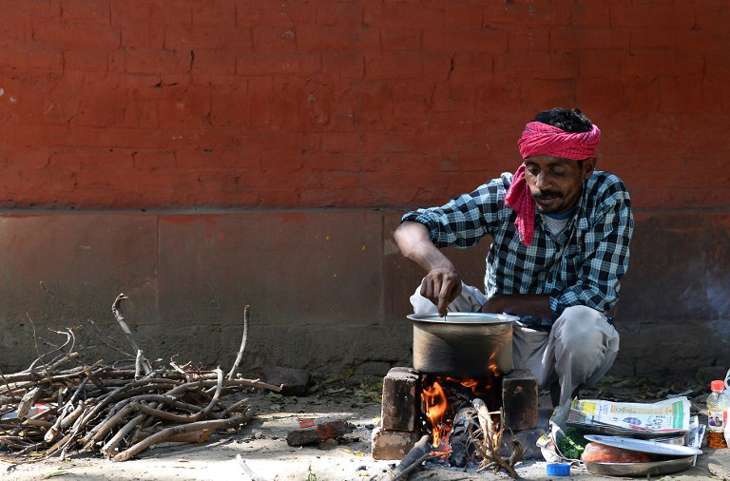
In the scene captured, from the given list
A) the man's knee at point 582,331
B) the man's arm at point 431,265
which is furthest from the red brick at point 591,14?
the man's knee at point 582,331

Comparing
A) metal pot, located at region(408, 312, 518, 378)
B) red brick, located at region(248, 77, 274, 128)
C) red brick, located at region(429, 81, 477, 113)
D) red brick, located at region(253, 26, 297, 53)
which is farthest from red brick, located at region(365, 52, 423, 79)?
metal pot, located at region(408, 312, 518, 378)

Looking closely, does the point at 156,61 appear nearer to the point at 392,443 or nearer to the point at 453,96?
the point at 453,96

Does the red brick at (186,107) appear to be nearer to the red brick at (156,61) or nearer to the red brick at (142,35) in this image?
the red brick at (156,61)

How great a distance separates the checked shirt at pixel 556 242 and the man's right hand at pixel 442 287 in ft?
1.79

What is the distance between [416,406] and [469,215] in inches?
39.2

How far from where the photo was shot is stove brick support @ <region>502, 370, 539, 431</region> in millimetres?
4176

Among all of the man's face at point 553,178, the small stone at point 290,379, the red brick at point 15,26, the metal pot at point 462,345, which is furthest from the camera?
the red brick at point 15,26

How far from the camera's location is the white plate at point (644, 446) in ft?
13.6

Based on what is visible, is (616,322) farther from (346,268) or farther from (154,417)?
(154,417)

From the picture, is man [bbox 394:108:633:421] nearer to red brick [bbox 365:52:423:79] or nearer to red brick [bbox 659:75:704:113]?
red brick [bbox 365:52:423:79]

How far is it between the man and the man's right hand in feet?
0.33

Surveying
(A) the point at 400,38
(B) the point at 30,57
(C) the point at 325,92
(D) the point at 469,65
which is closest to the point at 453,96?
(D) the point at 469,65

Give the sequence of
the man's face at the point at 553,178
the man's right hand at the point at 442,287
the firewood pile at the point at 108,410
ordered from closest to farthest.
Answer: the man's right hand at the point at 442,287
the firewood pile at the point at 108,410
the man's face at the point at 553,178

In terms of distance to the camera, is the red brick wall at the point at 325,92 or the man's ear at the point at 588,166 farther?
the red brick wall at the point at 325,92
